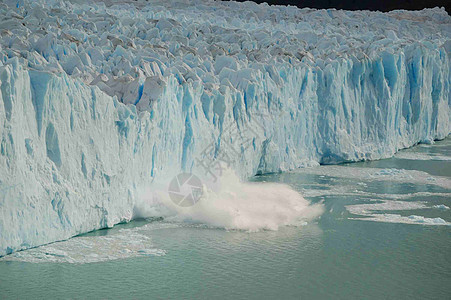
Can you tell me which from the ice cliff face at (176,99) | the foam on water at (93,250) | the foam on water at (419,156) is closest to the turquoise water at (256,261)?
the foam on water at (93,250)

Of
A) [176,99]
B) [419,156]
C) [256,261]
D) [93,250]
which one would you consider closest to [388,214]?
[256,261]

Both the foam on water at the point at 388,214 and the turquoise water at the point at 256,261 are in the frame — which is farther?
the foam on water at the point at 388,214

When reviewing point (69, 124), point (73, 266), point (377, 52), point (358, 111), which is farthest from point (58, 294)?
point (377, 52)

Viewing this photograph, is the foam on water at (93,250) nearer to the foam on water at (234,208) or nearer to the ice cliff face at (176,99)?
the ice cliff face at (176,99)

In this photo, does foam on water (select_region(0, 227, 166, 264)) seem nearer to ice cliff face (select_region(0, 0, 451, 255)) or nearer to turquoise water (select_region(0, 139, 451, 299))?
turquoise water (select_region(0, 139, 451, 299))

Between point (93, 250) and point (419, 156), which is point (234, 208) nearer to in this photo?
point (93, 250)

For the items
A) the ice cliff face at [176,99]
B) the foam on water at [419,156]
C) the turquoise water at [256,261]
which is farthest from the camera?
the foam on water at [419,156]

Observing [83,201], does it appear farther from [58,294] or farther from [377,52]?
[377,52]
